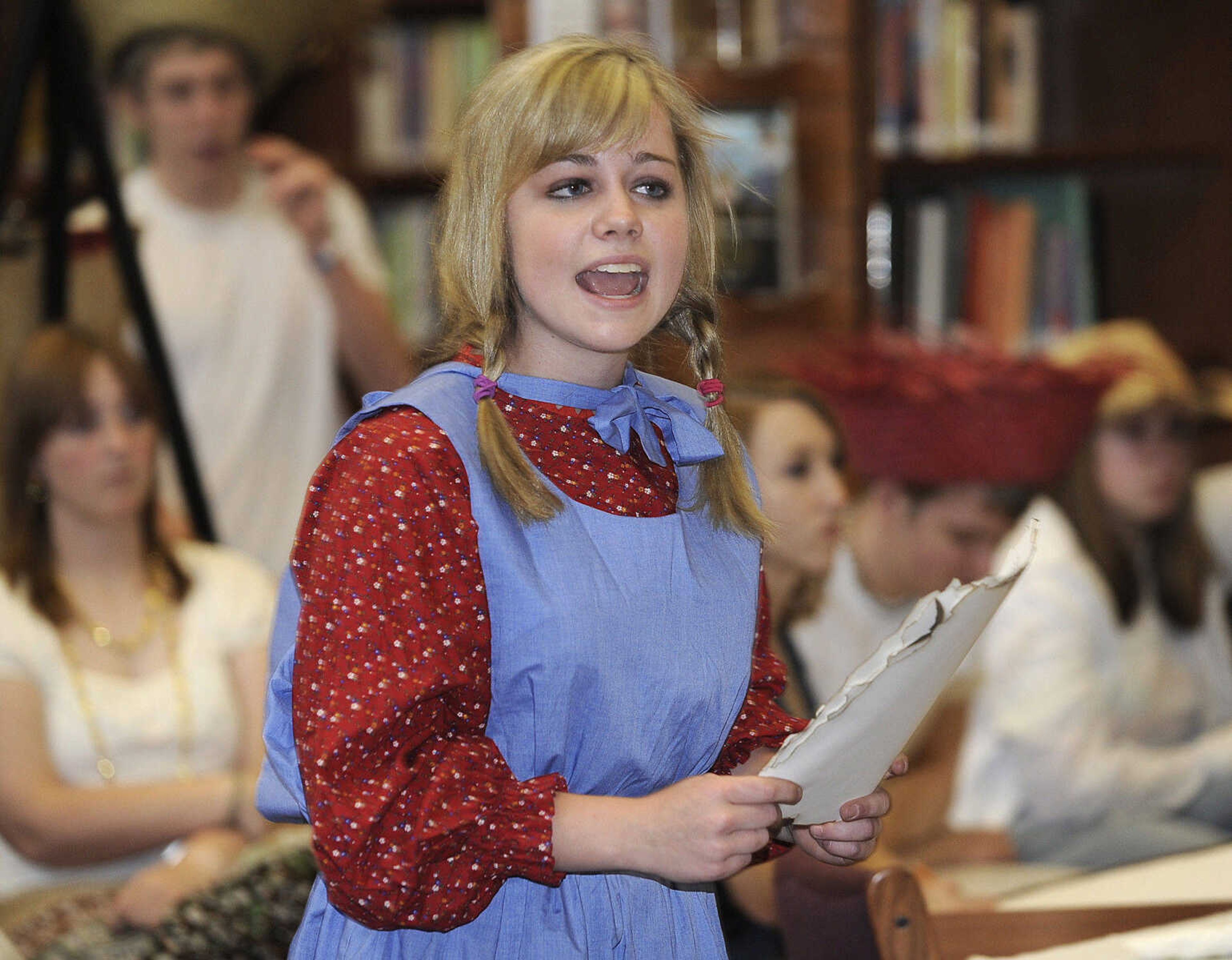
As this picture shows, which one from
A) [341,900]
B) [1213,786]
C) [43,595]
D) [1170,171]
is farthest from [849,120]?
[341,900]

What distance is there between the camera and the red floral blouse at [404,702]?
0.84m

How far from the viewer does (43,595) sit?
1978 millimetres

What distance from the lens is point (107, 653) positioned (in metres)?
2.00

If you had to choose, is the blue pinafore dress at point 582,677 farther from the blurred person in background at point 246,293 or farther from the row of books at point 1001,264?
the row of books at point 1001,264

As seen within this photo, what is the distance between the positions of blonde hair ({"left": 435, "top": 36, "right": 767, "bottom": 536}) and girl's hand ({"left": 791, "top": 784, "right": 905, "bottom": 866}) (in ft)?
0.58

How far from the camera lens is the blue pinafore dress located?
2.95 ft

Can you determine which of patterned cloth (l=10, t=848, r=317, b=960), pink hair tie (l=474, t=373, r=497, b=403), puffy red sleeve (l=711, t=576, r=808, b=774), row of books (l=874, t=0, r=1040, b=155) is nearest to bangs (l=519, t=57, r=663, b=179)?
pink hair tie (l=474, t=373, r=497, b=403)

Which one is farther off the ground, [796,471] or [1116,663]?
[796,471]

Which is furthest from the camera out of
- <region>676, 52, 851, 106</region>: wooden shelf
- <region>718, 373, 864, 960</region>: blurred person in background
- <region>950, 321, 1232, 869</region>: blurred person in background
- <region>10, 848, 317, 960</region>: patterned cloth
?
<region>676, 52, 851, 106</region>: wooden shelf

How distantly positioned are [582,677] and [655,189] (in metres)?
0.29

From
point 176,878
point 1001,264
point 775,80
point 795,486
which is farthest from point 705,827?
point 1001,264

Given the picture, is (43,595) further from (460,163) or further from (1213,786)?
(1213,786)

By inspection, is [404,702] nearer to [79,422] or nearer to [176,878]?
[176,878]

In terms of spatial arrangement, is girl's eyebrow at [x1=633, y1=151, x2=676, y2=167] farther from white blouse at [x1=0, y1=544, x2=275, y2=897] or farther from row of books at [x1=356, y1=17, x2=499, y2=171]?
row of books at [x1=356, y1=17, x2=499, y2=171]
